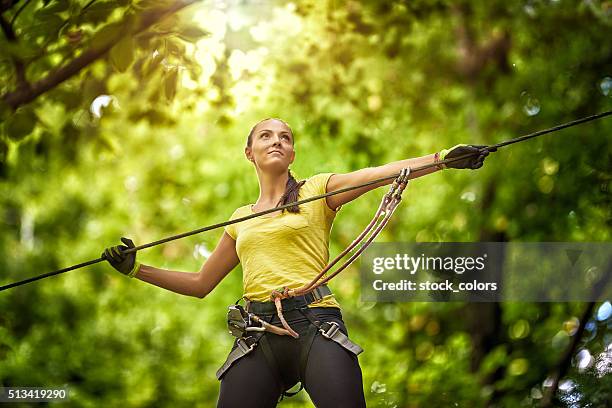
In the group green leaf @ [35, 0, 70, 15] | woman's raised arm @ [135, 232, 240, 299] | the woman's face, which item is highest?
green leaf @ [35, 0, 70, 15]

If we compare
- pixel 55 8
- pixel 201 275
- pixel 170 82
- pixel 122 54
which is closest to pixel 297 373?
pixel 201 275

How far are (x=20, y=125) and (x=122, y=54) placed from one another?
0.56 m

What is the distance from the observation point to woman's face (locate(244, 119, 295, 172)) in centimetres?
229

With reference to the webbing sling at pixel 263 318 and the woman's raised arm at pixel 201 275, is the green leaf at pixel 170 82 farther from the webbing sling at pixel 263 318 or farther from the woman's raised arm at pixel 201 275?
the webbing sling at pixel 263 318

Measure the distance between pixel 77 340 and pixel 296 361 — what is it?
2096 mm

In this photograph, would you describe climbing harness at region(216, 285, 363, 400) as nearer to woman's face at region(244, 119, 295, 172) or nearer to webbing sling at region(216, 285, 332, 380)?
webbing sling at region(216, 285, 332, 380)

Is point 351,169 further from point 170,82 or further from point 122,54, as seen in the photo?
point 122,54

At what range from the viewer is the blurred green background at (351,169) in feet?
11.5

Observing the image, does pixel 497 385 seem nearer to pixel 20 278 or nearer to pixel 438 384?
pixel 438 384

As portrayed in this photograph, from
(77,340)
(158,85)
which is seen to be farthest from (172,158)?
(77,340)

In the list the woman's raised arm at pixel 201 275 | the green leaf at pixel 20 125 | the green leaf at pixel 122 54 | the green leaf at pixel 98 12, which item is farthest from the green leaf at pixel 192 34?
the woman's raised arm at pixel 201 275

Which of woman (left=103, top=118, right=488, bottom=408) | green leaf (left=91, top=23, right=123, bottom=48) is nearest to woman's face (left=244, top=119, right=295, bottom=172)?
woman (left=103, top=118, right=488, bottom=408)

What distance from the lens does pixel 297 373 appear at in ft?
6.79

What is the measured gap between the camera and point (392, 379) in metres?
3.76
